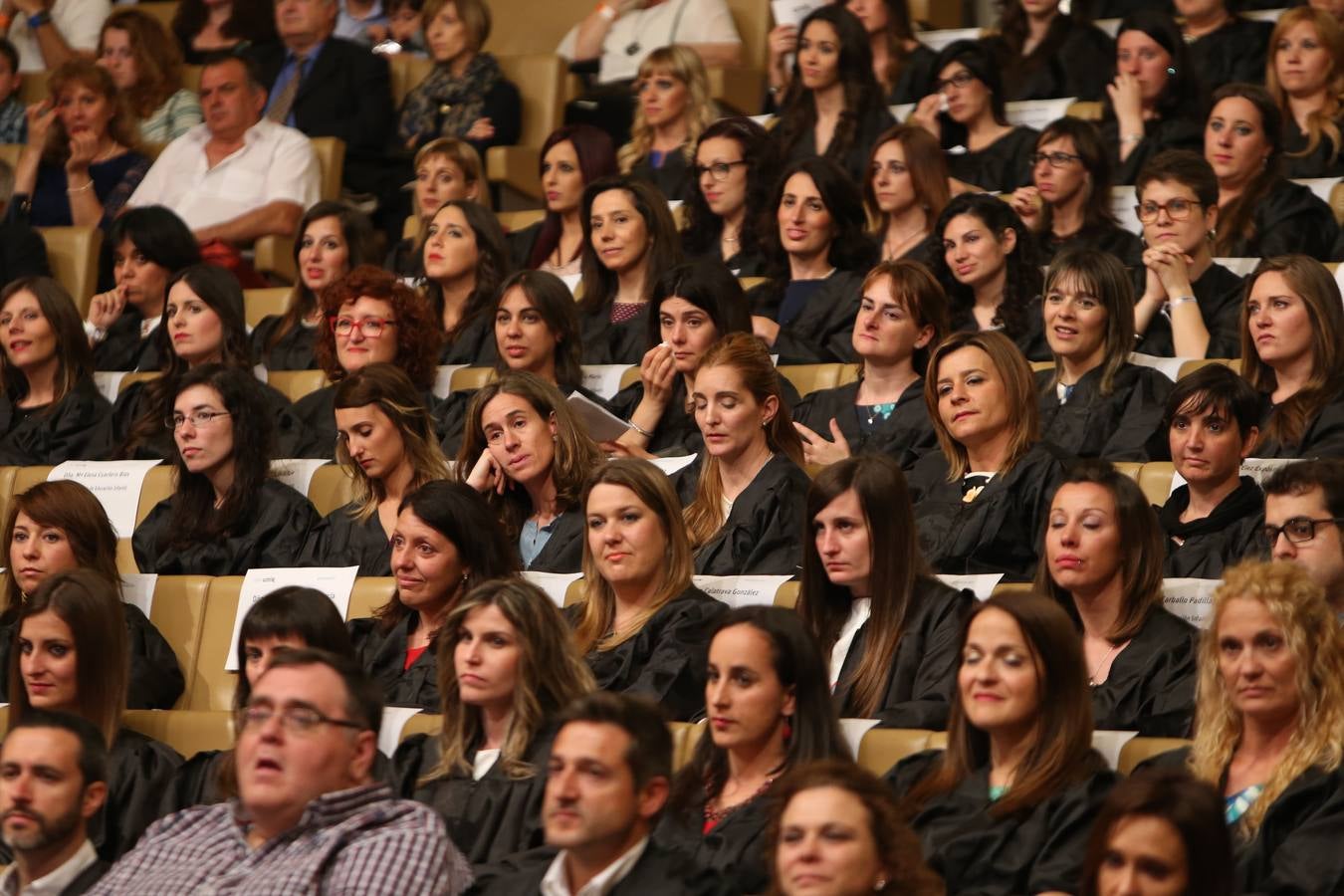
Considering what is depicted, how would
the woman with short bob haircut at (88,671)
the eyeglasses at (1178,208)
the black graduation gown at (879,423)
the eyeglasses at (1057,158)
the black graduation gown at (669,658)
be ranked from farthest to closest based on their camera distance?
the eyeglasses at (1057,158), the eyeglasses at (1178,208), the black graduation gown at (879,423), the woman with short bob haircut at (88,671), the black graduation gown at (669,658)

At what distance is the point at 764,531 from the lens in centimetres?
476

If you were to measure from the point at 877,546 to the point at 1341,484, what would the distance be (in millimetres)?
795

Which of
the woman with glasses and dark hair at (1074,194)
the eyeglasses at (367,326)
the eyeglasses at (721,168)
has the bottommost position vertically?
the eyeglasses at (367,326)

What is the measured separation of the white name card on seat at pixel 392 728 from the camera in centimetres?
423

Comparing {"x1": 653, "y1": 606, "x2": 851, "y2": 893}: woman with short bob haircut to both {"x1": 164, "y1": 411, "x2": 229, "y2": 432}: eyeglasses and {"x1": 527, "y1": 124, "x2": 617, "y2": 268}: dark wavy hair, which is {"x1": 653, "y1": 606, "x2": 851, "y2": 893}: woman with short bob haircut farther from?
{"x1": 527, "y1": 124, "x2": 617, "y2": 268}: dark wavy hair

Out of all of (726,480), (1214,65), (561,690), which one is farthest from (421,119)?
(561,690)

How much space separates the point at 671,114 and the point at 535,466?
2307 mm

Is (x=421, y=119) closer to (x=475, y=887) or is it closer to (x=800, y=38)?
(x=800, y=38)

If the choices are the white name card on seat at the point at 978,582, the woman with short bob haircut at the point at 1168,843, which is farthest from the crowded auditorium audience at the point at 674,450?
the white name card on seat at the point at 978,582

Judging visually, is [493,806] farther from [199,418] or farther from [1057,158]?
[1057,158]

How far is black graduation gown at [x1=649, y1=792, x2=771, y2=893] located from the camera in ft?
11.3

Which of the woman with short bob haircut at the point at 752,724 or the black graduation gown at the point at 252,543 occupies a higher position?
the black graduation gown at the point at 252,543

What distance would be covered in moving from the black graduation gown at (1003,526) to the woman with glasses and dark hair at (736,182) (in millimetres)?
1791

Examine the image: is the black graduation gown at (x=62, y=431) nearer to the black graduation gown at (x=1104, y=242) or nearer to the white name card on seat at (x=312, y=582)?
the white name card on seat at (x=312, y=582)
